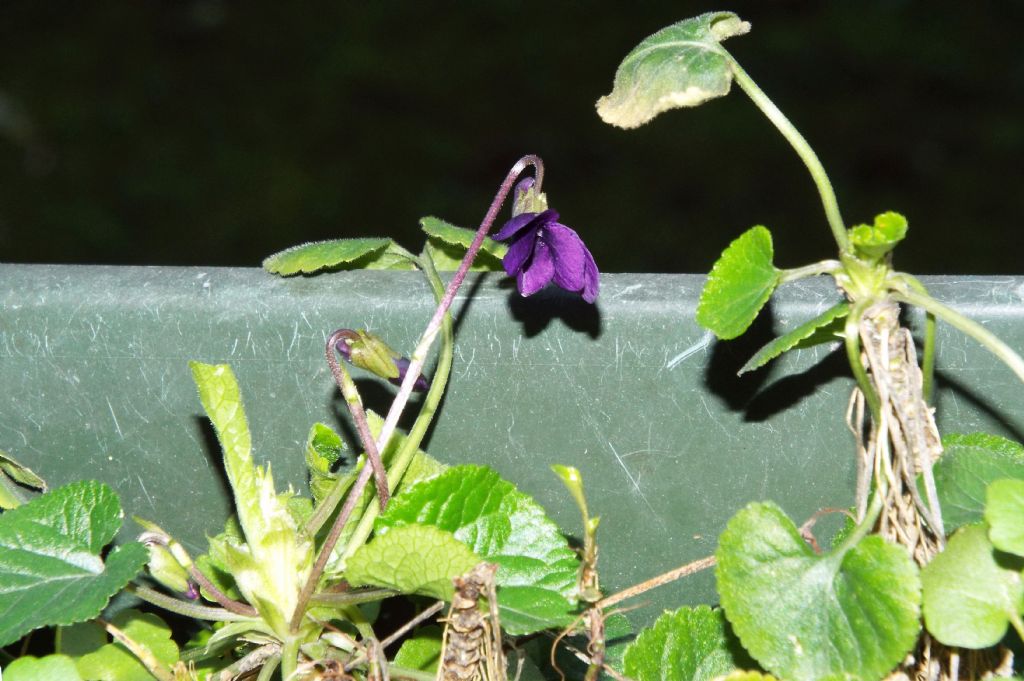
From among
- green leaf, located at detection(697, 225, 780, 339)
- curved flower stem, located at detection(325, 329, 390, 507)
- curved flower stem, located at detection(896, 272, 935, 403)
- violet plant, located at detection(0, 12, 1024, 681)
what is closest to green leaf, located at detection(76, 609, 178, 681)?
violet plant, located at detection(0, 12, 1024, 681)

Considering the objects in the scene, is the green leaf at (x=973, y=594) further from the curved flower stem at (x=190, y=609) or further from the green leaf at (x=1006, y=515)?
the curved flower stem at (x=190, y=609)

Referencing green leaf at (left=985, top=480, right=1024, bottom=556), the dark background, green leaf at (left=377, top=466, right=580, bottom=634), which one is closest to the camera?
green leaf at (left=985, top=480, right=1024, bottom=556)

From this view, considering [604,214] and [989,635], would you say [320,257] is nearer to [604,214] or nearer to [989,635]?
[989,635]

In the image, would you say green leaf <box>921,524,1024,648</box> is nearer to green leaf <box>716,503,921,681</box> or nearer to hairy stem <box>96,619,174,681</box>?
green leaf <box>716,503,921,681</box>

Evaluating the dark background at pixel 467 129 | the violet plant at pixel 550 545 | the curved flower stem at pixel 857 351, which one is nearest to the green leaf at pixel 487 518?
the violet plant at pixel 550 545

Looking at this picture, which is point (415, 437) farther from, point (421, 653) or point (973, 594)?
point (973, 594)

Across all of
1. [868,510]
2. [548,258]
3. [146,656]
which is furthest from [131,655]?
[868,510]
